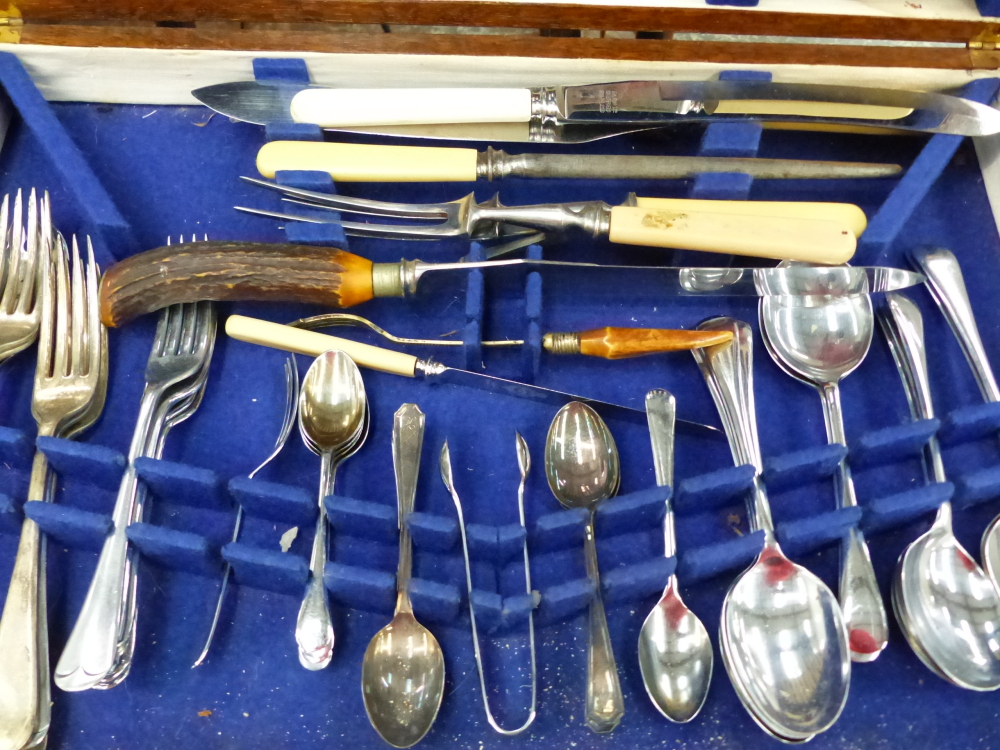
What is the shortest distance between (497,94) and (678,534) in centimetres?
62

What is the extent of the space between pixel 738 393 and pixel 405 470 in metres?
0.42

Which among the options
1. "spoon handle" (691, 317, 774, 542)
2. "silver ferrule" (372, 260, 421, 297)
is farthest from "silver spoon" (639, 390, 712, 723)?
"silver ferrule" (372, 260, 421, 297)

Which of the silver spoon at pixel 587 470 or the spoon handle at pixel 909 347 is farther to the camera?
the spoon handle at pixel 909 347

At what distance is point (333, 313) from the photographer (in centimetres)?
94

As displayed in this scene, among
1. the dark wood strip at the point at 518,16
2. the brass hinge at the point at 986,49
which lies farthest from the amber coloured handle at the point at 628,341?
the brass hinge at the point at 986,49

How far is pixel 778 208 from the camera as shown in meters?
0.92

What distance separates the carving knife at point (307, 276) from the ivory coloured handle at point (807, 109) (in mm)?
238

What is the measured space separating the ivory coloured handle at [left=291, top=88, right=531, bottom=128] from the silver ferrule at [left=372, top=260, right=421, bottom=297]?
0.71ft

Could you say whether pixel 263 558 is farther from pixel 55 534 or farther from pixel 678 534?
pixel 678 534

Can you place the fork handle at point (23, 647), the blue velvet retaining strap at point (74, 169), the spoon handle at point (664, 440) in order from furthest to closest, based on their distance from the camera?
the blue velvet retaining strap at point (74, 169), the spoon handle at point (664, 440), the fork handle at point (23, 647)

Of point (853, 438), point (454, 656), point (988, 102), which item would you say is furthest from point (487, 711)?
point (988, 102)

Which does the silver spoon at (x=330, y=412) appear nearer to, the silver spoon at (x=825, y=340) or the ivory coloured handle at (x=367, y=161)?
the ivory coloured handle at (x=367, y=161)

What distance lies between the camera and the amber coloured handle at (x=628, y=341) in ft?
2.83

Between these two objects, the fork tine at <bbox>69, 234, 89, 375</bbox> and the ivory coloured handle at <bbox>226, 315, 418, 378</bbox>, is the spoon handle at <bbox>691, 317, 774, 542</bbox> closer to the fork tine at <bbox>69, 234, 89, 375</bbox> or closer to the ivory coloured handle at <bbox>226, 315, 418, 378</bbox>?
the ivory coloured handle at <bbox>226, 315, 418, 378</bbox>
